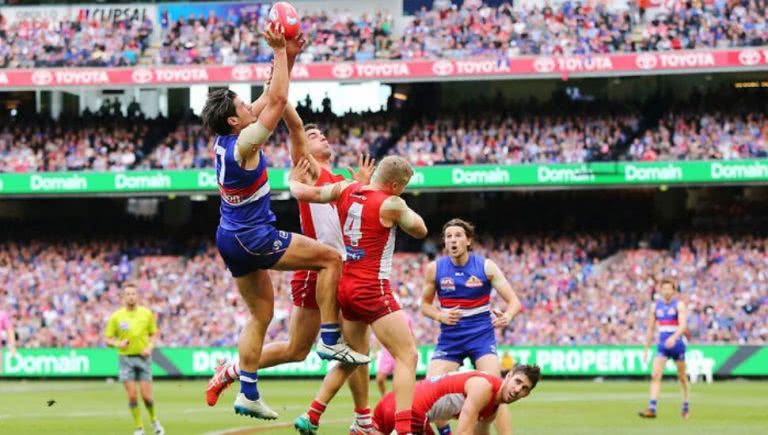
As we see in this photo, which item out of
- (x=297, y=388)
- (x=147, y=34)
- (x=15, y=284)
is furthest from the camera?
(x=147, y=34)

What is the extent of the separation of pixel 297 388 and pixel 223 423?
13.1 m

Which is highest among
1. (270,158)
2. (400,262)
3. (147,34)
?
(147,34)

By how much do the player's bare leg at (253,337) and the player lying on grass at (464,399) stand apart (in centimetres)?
134

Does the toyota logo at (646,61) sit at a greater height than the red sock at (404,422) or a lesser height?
greater

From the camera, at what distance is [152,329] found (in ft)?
66.3

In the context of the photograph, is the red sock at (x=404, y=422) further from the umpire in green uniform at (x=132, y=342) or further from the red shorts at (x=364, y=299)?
the umpire in green uniform at (x=132, y=342)

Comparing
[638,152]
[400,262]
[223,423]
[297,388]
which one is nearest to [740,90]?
[638,152]

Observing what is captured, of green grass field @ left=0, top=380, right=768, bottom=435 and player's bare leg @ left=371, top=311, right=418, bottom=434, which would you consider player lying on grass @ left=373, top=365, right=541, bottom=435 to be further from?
green grass field @ left=0, top=380, right=768, bottom=435

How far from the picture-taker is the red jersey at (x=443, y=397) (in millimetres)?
12867

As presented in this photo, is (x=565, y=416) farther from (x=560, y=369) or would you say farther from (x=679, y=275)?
(x=679, y=275)

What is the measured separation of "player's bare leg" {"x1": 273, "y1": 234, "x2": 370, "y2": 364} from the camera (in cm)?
1216

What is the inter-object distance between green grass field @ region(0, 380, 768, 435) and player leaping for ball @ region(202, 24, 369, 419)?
4780mm

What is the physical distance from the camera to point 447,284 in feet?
51.2

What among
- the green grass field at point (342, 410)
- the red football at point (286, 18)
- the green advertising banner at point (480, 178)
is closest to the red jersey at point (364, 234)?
the red football at point (286, 18)
